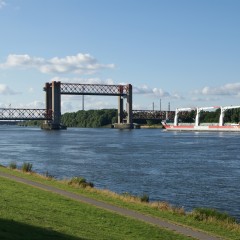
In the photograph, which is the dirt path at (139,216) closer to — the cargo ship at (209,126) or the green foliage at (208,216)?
the green foliage at (208,216)

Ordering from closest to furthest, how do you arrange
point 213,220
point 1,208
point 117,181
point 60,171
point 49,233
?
point 49,233
point 1,208
point 213,220
point 117,181
point 60,171

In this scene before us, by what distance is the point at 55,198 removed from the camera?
749 inches

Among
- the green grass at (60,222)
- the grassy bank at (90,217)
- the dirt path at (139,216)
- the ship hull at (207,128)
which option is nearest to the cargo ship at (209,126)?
the ship hull at (207,128)

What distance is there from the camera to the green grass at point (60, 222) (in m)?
12.2

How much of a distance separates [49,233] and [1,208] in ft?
11.6

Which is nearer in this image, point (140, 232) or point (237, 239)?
point (140, 232)

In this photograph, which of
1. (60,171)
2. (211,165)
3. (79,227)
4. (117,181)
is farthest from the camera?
(211,165)

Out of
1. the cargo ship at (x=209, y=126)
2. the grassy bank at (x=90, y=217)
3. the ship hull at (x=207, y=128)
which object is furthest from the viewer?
the cargo ship at (x=209, y=126)

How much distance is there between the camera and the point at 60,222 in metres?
14.3

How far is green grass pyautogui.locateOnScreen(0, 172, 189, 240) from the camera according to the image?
12.2 metres

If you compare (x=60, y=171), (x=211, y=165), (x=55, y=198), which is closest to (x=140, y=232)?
(x=55, y=198)

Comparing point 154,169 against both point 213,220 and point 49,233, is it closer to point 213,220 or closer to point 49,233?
point 213,220

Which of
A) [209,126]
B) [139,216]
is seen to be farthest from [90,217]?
[209,126]

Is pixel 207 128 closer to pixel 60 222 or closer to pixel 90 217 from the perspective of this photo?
pixel 90 217
